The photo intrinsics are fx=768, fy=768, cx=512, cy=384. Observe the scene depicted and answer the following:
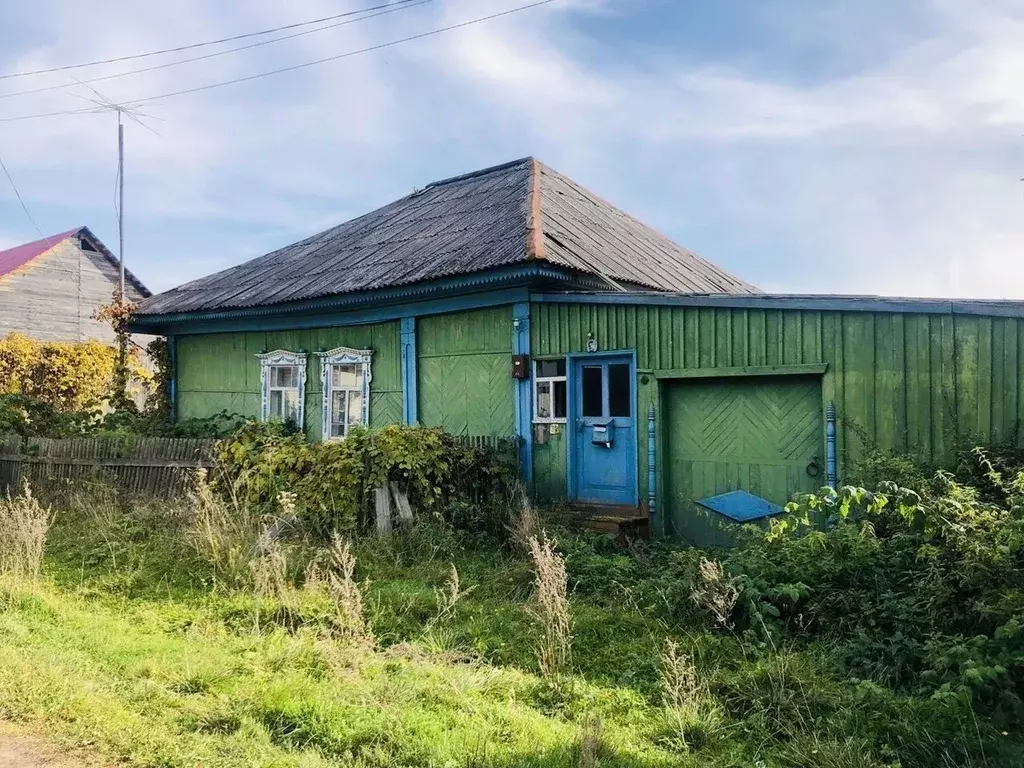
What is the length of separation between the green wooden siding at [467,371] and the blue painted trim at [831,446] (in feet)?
13.2

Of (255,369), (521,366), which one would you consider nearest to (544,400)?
(521,366)

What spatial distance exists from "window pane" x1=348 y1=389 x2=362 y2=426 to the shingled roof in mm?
1669

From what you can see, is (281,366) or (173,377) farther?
(173,377)

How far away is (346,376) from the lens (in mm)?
12383

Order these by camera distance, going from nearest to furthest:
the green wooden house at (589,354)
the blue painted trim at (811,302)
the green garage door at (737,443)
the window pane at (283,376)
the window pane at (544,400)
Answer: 1. the blue painted trim at (811,302)
2. the green wooden house at (589,354)
3. the green garage door at (737,443)
4. the window pane at (544,400)
5. the window pane at (283,376)

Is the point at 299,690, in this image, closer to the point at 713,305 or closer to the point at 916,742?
the point at 916,742

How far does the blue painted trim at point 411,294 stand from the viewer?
30.7ft

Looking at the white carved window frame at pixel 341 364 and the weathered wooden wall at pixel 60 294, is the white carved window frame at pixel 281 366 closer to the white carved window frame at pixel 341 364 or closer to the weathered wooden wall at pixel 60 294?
the white carved window frame at pixel 341 364

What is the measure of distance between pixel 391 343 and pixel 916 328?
286 inches

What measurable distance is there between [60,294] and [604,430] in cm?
2463

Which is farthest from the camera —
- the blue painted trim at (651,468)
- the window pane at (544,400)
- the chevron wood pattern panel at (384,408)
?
the chevron wood pattern panel at (384,408)

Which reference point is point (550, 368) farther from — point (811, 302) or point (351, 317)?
point (351, 317)

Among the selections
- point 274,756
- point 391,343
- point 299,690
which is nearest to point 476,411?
point 391,343

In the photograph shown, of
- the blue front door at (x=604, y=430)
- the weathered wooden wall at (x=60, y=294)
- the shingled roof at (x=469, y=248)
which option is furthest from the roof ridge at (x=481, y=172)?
the weathered wooden wall at (x=60, y=294)
